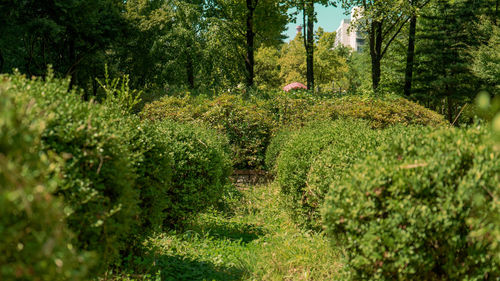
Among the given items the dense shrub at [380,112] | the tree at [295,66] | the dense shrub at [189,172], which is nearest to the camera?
the dense shrub at [189,172]

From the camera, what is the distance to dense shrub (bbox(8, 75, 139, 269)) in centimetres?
244

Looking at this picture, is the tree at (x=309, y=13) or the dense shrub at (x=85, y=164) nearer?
the dense shrub at (x=85, y=164)

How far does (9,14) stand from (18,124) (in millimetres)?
13327

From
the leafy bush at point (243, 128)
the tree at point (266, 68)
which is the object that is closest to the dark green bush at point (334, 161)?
the leafy bush at point (243, 128)

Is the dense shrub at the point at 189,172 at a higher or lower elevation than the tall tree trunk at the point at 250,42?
lower

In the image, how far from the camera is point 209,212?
25.3ft

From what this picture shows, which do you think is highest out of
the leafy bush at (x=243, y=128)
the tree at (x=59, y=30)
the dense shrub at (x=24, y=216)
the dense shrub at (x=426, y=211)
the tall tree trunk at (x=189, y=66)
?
the tree at (x=59, y=30)

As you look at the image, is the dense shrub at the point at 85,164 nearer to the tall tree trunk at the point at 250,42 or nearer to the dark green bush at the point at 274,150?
the dark green bush at the point at 274,150

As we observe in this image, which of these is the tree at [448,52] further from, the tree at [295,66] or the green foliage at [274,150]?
the green foliage at [274,150]

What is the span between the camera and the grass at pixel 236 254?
4.39 m

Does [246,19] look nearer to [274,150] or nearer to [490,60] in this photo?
[274,150]

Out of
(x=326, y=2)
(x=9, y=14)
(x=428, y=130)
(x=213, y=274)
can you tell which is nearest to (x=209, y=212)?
(x=213, y=274)

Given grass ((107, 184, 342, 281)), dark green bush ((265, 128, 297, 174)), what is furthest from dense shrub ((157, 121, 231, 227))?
dark green bush ((265, 128, 297, 174))

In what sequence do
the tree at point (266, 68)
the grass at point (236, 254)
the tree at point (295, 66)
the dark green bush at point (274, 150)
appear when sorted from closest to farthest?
the grass at point (236, 254) < the dark green bush at point (274, 150) < the tree at point (266, 68) < the tree at point (295, 66)
